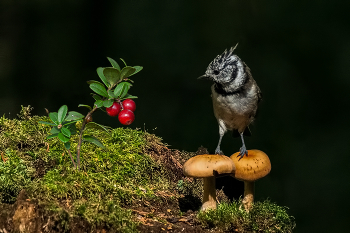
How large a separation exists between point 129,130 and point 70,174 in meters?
0.98

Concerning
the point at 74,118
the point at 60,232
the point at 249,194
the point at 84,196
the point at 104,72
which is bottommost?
the point at 60,232

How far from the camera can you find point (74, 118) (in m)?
2.37

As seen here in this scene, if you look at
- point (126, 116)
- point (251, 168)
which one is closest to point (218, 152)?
point (251, 168)

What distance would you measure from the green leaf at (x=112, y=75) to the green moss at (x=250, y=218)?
37.0 inches

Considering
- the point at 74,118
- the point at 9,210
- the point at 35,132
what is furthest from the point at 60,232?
the point at 35,132

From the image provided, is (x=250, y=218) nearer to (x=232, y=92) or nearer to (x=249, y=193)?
(x=249, y=193)

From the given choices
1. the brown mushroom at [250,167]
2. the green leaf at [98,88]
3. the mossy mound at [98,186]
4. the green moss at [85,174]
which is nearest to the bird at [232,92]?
the brown mushroom at [250,167]

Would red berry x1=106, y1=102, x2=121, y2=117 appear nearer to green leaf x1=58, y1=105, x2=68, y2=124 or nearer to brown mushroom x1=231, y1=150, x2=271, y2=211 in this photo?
green leaf x1=58, y1=105, x2=68, y2=124

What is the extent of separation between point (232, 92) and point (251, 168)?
29.9 inches

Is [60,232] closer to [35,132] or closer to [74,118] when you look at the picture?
[74,118]

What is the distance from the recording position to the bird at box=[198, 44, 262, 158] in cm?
301

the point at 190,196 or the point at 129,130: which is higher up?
the point at 129,130

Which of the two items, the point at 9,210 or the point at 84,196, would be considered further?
the point at 84,196

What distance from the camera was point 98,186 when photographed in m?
2.40
